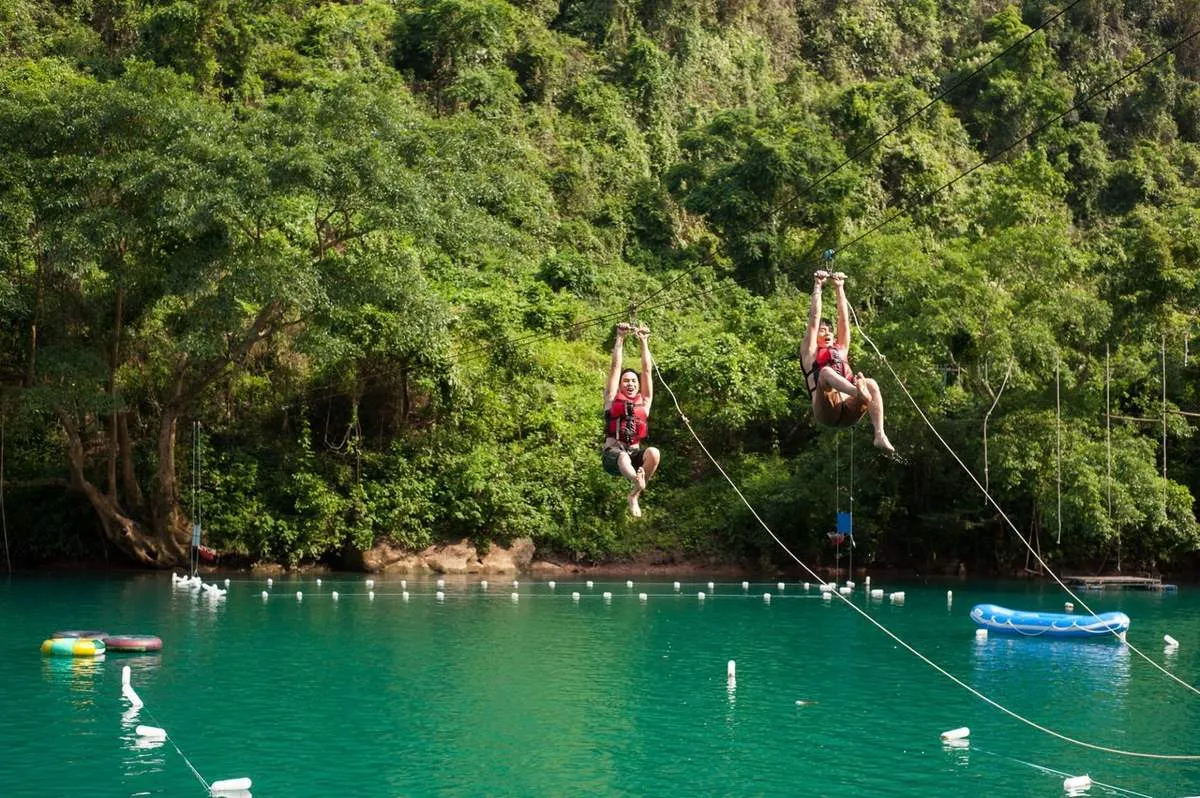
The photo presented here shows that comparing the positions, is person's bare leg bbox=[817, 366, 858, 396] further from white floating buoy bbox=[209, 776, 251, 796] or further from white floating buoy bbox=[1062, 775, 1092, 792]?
white floating buoy bbox=[209, 776, 251, 796]

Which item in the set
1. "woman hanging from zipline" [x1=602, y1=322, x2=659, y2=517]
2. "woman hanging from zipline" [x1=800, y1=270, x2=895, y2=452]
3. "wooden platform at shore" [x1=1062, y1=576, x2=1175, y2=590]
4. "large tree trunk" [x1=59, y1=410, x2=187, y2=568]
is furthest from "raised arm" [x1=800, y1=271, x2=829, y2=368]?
"wooden platform at shore" [x1=1062, y1=576, x2=1175, y2=590]

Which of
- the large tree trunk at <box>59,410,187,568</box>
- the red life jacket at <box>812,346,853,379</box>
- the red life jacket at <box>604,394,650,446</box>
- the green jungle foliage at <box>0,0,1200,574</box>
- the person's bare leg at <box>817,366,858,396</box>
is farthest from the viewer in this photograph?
the large tree trunk at <box>59,410,187,568</box>

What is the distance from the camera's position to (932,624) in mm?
25828

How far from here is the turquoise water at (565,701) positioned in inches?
569

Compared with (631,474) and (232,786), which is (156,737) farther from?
(631,474)

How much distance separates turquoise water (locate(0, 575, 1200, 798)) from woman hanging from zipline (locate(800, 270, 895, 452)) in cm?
425

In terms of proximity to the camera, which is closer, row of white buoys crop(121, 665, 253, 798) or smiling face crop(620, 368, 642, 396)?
row of white buoys crop(121, 665, 253, 798)

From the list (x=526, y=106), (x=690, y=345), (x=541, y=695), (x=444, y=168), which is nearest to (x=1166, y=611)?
(x=690, y=345)

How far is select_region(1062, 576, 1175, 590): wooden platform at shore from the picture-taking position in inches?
1255

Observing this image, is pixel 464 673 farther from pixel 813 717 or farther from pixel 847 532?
pixel 847 532

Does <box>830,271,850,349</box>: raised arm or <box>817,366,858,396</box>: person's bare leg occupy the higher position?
<box>830,271,850,349</box>: raised arm

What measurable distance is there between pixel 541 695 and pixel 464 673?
6.24 ft

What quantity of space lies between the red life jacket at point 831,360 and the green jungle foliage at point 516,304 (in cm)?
886

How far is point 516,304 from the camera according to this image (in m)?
36.8
